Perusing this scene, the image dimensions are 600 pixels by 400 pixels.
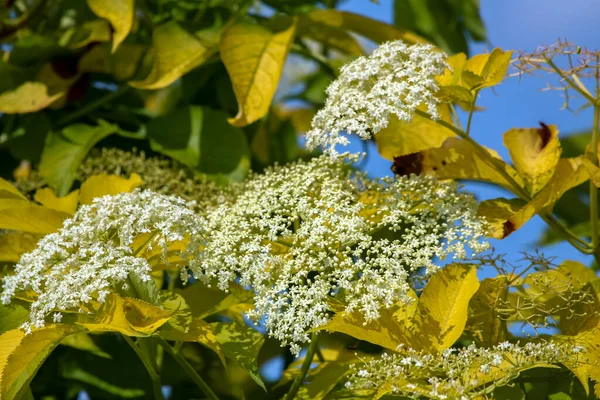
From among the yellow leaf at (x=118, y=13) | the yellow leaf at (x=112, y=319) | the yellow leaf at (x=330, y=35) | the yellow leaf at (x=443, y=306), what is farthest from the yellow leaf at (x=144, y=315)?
the yellow leaf at (x=330, y=35)

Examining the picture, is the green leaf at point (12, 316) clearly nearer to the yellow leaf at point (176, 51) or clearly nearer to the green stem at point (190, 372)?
the green stem at point (190, 372)

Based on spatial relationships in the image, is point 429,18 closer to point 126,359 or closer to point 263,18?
point 263,18

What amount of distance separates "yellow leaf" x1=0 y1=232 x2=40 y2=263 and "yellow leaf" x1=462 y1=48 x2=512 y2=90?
58 cm

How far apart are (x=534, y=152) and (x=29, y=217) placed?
0.61m

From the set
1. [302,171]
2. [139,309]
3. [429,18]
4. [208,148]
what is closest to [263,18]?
[208,148]

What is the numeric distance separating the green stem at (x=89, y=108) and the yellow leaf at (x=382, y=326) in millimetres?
777

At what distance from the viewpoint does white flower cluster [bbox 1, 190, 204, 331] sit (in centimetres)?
81

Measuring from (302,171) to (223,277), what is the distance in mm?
195

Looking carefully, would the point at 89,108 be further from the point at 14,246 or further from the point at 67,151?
the point at 14,246

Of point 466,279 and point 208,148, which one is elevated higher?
point 466,279

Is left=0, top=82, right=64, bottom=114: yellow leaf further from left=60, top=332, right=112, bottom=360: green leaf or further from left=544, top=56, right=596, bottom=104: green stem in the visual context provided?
left=544, top=56, right=596, bottom=104: green stem

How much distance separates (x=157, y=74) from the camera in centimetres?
123

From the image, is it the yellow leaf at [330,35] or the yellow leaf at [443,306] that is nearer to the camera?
the yellow leaf at [443,306]

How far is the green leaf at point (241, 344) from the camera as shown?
2.75 ft
